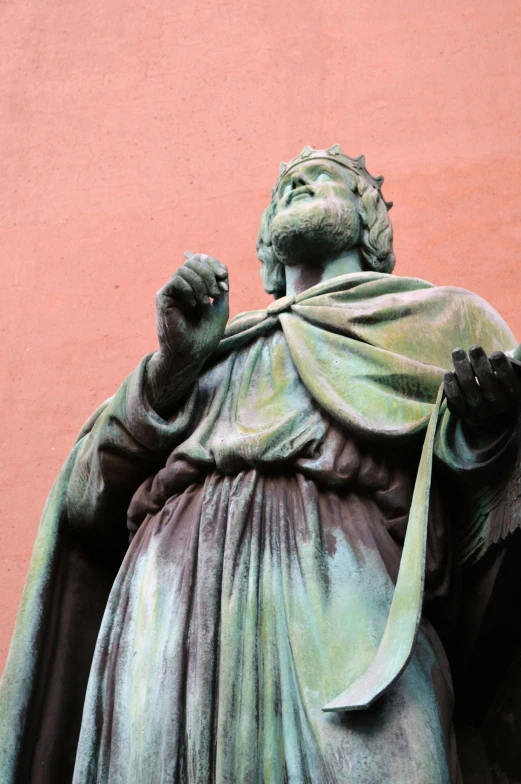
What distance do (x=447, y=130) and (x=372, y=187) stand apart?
1364 mm

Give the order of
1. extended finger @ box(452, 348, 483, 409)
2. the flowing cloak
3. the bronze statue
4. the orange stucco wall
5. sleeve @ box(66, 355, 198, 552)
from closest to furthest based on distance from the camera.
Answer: the bronze statue, extended finger @ box(452, 348, 483, 409), the flowing cloak, sleeve @ box(66, 355, 198, 552), the orange stucco wall

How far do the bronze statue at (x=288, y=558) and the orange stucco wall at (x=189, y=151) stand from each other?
1.25 metres

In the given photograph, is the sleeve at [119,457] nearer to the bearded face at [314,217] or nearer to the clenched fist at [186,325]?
the clenched fist at [186,325]

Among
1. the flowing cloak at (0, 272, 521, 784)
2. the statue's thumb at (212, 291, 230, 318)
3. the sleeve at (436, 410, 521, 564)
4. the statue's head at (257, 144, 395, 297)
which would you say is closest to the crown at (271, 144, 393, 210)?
the statue's head at (257, 144, 395, 297)

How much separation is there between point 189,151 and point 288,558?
243 cm

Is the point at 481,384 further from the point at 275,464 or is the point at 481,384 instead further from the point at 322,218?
the point at 322,218

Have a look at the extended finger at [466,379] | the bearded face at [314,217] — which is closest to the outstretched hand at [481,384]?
the extended finger at [466,379]

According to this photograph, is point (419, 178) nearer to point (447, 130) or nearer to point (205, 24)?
point (447, 130)

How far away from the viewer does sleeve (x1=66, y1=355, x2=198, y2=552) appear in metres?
2.76

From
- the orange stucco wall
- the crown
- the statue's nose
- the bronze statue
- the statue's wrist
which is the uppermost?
the orange stucco wall

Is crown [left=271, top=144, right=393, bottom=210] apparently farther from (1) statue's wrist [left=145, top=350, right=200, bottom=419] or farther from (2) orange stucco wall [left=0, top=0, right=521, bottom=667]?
(2) orange stucco wall [left=0, top=0, right=521, bottom=667]

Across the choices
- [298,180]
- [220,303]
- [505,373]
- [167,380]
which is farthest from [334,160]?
[505,373]

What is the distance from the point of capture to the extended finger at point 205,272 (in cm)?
271

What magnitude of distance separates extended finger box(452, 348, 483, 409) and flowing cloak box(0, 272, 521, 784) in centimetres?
9
